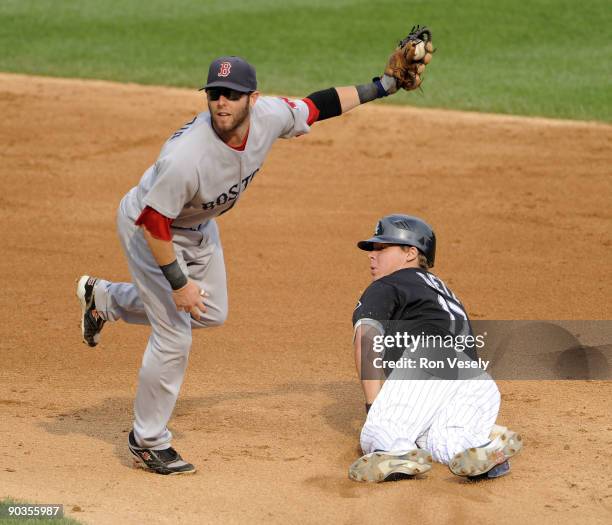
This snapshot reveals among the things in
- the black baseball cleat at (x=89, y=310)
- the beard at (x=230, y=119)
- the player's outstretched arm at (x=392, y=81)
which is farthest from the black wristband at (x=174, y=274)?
the player's outstretched arm at (x=392, y=81)

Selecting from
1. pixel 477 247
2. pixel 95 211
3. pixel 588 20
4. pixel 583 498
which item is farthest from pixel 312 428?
pixel 588 20

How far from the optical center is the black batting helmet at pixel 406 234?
5.87 meters

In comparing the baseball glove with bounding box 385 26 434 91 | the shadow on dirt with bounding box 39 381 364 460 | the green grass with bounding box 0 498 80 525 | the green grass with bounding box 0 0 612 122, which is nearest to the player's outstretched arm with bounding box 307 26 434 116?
the baseball glove with bounding box 385 26 434 91

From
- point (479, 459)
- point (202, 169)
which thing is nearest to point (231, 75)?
point (202, 169)

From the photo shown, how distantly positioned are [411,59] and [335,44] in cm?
1080

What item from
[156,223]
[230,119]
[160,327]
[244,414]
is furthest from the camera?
[244,414]

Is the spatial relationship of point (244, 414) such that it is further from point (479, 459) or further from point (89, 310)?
point (479, 459)

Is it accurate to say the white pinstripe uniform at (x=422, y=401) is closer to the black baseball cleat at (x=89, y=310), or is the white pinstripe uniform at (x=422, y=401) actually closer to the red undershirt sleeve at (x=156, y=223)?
the red undershirt sleeve at (x=156, y=223)

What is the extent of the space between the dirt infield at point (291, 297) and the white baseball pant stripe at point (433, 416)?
200 mm

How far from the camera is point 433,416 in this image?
5629 millimetres

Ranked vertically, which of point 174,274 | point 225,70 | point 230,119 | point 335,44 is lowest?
point 174,274

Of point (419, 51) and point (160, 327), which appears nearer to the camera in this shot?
point (160, 327)

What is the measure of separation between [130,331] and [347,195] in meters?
3.62

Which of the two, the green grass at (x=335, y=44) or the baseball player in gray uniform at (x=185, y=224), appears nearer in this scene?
the baseball player in gray uniform at (x=185, y=224)
